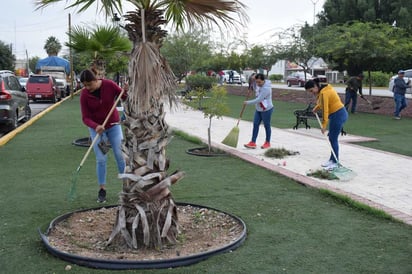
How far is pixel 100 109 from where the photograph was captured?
5793 millimetres

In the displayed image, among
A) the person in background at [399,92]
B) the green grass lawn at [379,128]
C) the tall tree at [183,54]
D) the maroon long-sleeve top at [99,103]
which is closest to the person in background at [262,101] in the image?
the green grass lawn at [379,128]

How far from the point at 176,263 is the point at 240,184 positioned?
10.2 feet

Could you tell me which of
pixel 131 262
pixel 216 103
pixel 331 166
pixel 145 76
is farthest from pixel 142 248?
pixel 216 103

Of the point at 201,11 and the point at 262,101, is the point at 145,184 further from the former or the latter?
the point at 262,101

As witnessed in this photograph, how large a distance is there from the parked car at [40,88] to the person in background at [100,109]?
72.8 ft

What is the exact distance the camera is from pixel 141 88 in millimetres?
4410

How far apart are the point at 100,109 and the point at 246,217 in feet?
6.76

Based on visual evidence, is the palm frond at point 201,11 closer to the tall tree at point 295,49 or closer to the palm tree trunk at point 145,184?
the palm tree trunk at point 145,184

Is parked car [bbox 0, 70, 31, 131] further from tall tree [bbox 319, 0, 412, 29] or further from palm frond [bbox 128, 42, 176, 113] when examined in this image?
tall tree [bbox 319, 0, 412, 29]

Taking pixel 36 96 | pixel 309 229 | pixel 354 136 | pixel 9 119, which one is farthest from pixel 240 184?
pixel 36 96

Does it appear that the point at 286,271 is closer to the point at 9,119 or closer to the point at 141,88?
the point at 141,88

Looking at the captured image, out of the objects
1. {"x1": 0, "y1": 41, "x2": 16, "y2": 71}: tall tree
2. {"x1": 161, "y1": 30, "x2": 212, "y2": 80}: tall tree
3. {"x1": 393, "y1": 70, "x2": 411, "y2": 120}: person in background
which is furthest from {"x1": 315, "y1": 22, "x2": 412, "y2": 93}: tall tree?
{"x1": 0, "y1": 41, "x2": 16, "y2": 71}: tall tree

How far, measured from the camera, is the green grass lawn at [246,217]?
4.15m

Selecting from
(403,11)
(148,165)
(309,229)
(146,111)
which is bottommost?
(309,229)
